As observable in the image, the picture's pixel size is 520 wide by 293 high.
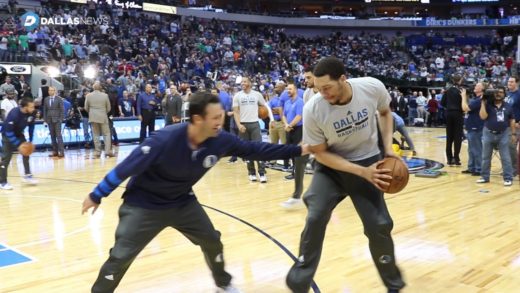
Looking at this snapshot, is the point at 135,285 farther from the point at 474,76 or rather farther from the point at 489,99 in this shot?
the point at 474,76

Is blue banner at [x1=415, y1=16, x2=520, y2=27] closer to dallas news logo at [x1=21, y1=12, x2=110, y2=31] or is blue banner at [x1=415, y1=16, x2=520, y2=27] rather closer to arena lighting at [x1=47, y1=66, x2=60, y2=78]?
dallas news logo at [x1=21, y1=12, x2=110, y2=31]

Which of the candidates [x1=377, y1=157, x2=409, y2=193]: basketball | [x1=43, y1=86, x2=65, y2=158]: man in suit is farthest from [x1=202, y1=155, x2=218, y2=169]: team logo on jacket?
[x1=43, y1=86, x2=65, y2=158]: man in suit

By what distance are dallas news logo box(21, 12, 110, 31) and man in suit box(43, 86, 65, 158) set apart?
862cm

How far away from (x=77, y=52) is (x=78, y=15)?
4.43m

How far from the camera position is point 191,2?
37031 mm

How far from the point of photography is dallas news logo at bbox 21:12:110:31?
66.5 ft

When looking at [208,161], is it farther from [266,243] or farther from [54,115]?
[54,115]

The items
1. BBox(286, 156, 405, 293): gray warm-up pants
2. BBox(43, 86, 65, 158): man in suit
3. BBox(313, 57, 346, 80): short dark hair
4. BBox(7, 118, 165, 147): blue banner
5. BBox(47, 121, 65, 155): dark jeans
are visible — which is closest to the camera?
BBox(313, 57, 346, 80): short dark hair

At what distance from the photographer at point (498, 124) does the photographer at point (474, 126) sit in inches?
9.4

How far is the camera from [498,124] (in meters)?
8.76

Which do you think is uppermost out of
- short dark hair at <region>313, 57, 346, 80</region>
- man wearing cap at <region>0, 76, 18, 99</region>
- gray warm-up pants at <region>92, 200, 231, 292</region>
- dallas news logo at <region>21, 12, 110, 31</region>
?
dallas news logo at <region>21, 12, 110, 31</region>

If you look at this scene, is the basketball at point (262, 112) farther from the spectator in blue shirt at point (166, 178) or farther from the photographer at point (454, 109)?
the spectator in blue shirt at point (166, 178)

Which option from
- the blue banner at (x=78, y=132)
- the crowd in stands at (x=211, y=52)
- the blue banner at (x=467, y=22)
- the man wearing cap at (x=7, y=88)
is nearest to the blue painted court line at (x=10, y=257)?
the crowd in stands at (x=211, y=52)

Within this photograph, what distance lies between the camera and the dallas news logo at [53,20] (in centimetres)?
2028
